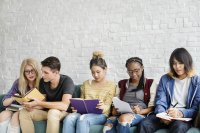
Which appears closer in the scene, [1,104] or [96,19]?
[1,104]

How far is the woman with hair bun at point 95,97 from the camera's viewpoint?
3232mm

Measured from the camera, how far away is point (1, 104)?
388 centimetres

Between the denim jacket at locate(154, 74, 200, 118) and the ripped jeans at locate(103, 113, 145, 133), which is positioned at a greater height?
the denim jacket at locate(154, 74, 200, 118)

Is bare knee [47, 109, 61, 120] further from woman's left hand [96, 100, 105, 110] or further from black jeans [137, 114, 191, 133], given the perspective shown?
black jeans [137, 114, 191, 133]

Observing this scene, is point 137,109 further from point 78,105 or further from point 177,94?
point 78,105

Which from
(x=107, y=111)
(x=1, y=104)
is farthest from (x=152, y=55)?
(x=1, y=104)

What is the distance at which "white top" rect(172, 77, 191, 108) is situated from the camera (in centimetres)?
312

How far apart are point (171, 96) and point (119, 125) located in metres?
0.59

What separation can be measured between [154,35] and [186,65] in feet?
3.92

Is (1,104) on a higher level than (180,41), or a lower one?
lower

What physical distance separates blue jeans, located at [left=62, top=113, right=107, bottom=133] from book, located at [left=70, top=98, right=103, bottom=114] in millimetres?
61

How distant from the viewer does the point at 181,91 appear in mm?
3145

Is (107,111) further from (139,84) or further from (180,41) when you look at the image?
(180,41)

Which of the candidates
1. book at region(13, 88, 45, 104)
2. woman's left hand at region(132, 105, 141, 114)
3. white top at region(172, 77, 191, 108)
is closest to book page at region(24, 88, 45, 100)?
book at region(13, 88, 45, 104)
